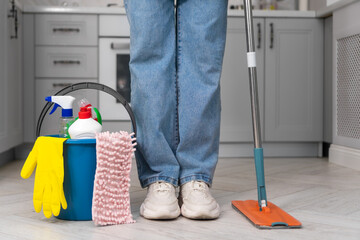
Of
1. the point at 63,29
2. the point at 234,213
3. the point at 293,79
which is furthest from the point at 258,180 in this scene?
the point at 63,29

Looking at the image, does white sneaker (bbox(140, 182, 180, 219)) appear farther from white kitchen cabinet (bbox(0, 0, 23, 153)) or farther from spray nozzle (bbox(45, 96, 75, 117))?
white kitchen cabinet (bbox(0, 0, 23, 153))

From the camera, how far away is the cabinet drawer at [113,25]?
106 inches

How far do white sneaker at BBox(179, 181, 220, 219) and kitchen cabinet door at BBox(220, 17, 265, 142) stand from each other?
1.51m

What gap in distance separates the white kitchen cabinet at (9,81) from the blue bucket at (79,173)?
3.68 feet

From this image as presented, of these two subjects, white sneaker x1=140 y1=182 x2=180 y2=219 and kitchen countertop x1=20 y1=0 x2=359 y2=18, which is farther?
kitchen countertop x1=20 y1=0 x2=359 y2=18

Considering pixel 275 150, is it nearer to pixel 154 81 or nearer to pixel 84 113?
pixel 154 81

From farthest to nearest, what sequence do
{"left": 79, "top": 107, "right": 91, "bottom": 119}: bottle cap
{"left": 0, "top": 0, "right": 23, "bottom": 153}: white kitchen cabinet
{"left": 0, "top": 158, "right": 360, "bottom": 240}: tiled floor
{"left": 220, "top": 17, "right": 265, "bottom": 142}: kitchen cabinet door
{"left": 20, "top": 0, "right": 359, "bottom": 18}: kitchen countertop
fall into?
{"left": 220, "top": 17, "right": 265, "bottom": 142}: kitchen cabinet door < {"left": 20, "top": 0, "right": 359, "bottom": 18}: kitchen countertop < {"left": 0, "top": 0, "right": 23, "bottom": 153}: white kitchen cabinet < {"left": 79, "top": 107, "right": 91, "bottom": 119}: bottle cap < {"left": 0, "top": 158, "right": 360, "bottom": 240}: tiled floor

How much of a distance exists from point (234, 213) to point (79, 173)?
0.44 m

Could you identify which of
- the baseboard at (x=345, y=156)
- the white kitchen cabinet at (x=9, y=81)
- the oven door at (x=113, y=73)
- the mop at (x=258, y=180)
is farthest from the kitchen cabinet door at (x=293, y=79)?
the mop at (x=258, y=180)

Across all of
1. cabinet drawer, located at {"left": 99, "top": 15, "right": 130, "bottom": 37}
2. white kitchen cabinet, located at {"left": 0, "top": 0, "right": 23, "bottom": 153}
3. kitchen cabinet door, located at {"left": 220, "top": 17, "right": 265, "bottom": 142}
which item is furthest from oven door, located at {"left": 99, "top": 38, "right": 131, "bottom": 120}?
kitchen cabinet door, located at {"left": 220, "top": 17, "right": 265, "bottom": 142}

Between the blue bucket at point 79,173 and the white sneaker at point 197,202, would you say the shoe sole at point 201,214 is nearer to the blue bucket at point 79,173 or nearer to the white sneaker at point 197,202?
the white sneaker at point 197,202

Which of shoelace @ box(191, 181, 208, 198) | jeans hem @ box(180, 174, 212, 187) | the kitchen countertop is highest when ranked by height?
the kitchen countertop

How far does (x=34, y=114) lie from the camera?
266cm

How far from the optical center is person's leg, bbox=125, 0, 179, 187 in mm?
1226
